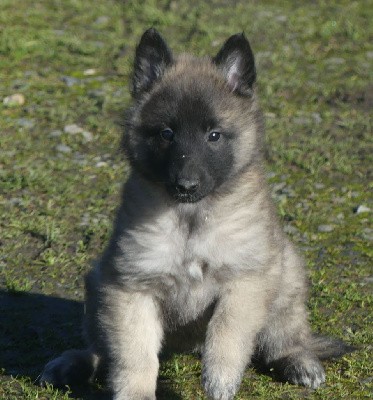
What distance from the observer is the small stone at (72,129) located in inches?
327

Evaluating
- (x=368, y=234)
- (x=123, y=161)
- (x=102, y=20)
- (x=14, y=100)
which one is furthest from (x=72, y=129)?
(x=368, y=234)

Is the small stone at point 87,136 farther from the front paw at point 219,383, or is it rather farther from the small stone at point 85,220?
the front paw at point 219,383

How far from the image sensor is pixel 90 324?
16.6ft

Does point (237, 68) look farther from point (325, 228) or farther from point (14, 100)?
point (14, 100)

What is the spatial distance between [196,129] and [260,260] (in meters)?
0.69

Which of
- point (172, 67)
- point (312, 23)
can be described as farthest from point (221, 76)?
point (312, 23)

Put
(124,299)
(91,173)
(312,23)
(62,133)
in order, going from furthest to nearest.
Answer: (312,23) → (62,133) → (91,173) → (124,299)

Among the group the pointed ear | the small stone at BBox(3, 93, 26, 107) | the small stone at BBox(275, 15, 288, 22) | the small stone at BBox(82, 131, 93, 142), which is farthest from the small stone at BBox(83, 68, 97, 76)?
the pointed ear

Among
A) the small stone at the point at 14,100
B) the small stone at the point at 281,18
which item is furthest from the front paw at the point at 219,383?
the small stone at the point at 281,18

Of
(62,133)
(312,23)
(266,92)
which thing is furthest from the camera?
(312,23)

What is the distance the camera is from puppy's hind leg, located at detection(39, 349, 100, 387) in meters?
4.94

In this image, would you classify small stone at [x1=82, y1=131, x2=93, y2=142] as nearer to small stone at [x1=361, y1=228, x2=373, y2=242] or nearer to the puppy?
small stone at [x1=361, y1=228, x2=373, y2=242]

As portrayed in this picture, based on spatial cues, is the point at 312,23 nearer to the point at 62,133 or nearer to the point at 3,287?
the point at 62,133

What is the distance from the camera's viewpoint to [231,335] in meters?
4.56
